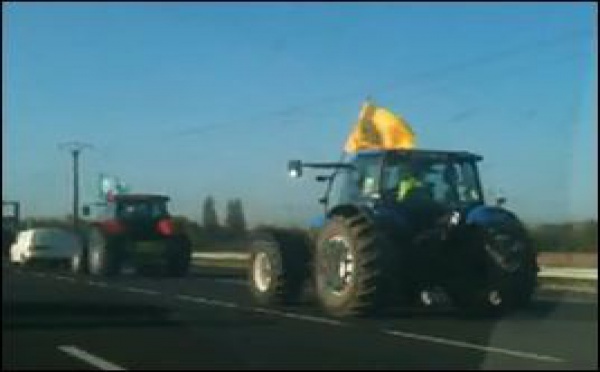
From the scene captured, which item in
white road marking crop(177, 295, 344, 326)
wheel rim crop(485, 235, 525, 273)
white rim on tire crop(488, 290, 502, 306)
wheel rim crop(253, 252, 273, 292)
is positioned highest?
wheel rim crop(485, 235, 525, 273)

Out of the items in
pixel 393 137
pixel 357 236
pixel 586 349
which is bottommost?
pixel 586 349

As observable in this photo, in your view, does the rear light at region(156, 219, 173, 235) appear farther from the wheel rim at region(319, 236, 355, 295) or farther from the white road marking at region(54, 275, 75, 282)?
the wheel rim at region(319, 236, 355, 295)

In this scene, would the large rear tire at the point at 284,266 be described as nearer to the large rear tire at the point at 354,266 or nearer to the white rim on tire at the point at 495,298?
the large rear tire at the point at 354,266

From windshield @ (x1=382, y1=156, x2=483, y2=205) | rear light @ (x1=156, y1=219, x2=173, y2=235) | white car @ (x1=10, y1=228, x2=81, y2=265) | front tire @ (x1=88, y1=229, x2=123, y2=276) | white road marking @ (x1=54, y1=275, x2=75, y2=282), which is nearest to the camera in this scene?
windshield @ (x1=382, y1=156, x2=483, y2=205)

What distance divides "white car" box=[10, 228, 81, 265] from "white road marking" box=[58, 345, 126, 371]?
81.9 feet

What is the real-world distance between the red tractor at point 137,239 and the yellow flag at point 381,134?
1172 cm

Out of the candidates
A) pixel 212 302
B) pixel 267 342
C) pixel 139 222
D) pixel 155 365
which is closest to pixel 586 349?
pixel 267 342

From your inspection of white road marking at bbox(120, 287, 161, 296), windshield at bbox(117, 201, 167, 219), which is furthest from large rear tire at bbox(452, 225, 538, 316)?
windshield at bbox(117, 201, 167, 219)

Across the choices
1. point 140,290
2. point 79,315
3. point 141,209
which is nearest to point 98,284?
point 140,290

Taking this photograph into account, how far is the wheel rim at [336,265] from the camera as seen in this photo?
56.1 feet

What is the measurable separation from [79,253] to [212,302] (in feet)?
51.9

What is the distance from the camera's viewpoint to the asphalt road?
1214cm

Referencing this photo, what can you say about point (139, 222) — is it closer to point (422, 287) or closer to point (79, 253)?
point (79, 253)

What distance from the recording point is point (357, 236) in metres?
16.8
